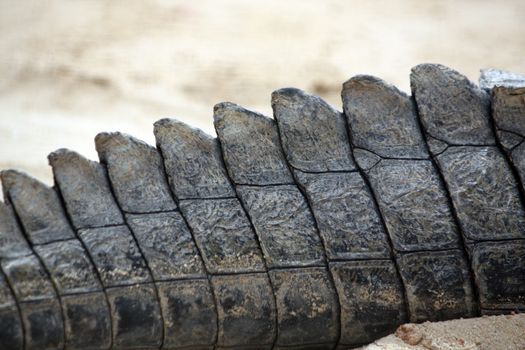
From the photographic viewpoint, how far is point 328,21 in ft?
22.1

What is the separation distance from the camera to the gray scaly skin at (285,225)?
2.16 m

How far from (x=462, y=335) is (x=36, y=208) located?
1180mm

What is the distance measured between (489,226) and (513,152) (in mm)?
220

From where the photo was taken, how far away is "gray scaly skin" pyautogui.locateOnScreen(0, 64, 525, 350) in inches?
85.2

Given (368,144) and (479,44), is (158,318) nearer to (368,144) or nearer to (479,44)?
(368,144)

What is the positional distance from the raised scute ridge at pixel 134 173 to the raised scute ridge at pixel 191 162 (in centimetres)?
3

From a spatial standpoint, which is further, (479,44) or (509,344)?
(479,44)

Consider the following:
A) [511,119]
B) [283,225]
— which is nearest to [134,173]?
[283,225]

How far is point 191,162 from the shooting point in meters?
2.28

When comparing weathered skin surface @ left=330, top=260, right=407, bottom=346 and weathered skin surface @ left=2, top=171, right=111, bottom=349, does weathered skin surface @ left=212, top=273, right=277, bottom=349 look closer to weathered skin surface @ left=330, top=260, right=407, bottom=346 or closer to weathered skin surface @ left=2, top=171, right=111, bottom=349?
weathered skin surface @ left=330, top=260, right=407, bottom=346

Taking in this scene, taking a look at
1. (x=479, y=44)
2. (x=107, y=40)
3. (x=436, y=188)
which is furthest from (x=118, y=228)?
(x=479, y=44)

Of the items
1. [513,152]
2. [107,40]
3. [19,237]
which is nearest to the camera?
[19,237]

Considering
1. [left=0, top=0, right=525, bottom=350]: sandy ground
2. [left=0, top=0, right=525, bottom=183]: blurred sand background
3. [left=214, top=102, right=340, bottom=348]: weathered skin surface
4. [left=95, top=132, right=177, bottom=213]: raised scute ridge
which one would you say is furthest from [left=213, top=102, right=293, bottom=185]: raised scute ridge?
[left=0, top=0, right=525, bottom=183]: blurred sand background

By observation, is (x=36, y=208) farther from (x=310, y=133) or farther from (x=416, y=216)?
(x=416, y=216)
